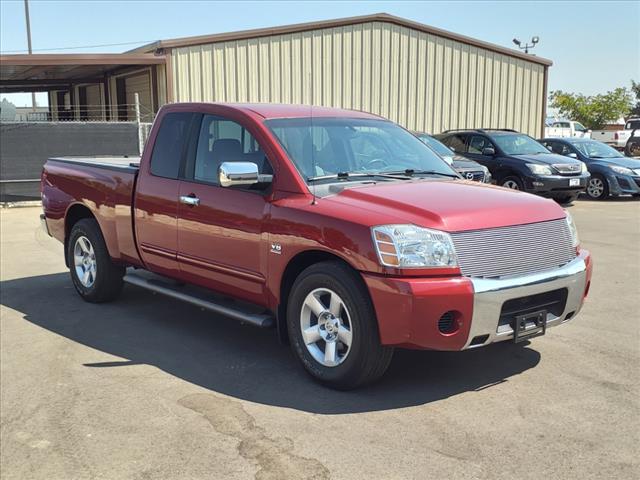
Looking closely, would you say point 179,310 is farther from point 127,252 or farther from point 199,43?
point 199,43

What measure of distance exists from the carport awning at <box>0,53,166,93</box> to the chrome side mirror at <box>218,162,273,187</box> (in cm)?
1343

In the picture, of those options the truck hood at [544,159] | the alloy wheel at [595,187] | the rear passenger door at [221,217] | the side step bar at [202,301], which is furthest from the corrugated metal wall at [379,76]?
the rear passenger door at [221,217]

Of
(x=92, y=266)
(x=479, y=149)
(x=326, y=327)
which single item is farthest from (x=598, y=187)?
(x=326, y=327)

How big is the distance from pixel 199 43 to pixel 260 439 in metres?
15.4

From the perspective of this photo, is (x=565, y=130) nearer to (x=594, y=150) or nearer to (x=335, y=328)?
(x=594, y=150)

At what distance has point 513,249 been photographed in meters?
4.20

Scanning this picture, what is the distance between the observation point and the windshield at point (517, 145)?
1524 cm

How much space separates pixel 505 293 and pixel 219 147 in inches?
103

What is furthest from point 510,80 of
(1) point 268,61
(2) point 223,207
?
(2) point 223,207

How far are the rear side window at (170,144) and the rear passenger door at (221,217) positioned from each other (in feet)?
0.55

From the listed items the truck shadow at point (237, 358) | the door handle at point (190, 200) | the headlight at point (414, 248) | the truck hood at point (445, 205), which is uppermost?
the truck hood at point (445, 205)

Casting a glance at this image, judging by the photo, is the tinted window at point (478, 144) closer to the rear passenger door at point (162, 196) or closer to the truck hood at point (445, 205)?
the rear passenger door at point (162, 196)

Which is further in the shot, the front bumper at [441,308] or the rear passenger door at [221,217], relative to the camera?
the rear passenger door at [221,217]

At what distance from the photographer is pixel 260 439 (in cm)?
376
